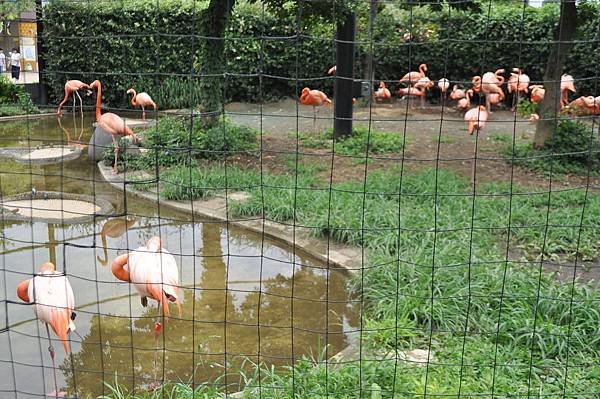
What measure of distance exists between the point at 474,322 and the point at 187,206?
3.29 metres

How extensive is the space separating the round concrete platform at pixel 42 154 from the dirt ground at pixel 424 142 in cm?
213

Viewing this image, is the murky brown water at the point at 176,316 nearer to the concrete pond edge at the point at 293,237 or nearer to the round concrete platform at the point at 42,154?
the concrete pond edge at the point at 293,237

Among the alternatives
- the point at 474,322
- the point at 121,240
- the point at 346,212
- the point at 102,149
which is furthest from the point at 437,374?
the point at 102,149

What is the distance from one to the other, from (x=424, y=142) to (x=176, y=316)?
5.30 meters

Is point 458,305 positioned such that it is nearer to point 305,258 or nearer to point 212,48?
point 305,258

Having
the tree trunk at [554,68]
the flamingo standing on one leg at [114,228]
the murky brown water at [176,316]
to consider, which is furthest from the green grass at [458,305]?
the tree trunk at [554,68]

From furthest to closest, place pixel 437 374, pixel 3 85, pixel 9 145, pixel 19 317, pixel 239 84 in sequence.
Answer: pixel 239 84
pixel 3 85
pixel 9 145
pixel 19 317
pixel 437 374

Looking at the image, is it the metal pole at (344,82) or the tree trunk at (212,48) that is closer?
the tree trunk at (212,48)

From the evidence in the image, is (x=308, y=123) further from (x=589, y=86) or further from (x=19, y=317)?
(x=19, y=317)

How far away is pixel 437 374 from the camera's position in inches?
119

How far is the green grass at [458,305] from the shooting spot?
2957 mm

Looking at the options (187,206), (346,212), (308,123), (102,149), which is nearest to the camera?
(346,212)

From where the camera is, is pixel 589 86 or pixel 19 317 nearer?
pixel 19 317

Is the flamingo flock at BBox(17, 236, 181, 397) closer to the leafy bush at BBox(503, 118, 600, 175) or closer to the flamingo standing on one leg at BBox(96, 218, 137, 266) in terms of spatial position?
the flamingo standing on one leg at BBox(96, 218, 137, 266)
